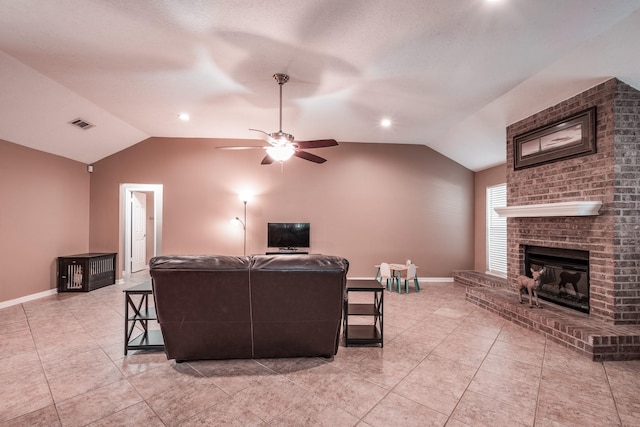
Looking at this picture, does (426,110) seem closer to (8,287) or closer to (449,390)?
(449,390)

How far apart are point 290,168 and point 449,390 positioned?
A: 4.85 meters

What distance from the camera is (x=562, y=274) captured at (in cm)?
367

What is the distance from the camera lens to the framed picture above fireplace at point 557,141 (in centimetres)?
320

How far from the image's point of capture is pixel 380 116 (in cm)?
467

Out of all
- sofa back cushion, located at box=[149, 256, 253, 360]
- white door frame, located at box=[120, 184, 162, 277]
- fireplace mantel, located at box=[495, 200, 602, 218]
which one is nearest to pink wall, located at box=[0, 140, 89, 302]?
white door frame, located at box=[120, 184, 162, 277]

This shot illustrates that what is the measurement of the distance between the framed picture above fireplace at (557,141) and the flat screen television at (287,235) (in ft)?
12.4

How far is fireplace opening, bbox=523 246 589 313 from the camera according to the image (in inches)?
133

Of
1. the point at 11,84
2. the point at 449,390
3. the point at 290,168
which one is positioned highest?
the point at 11,84

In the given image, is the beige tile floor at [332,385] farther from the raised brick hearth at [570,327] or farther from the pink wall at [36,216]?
the pink wall at [36,216]

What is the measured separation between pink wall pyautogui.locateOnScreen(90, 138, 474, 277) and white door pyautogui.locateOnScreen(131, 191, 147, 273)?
38.3 inches

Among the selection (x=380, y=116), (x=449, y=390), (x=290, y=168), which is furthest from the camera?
(x=290, y=168)

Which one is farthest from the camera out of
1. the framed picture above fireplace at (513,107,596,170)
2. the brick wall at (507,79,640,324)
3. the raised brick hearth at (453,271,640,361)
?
the framed picture above fireplace at (513,107,596,170)

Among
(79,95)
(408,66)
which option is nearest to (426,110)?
(408,66)

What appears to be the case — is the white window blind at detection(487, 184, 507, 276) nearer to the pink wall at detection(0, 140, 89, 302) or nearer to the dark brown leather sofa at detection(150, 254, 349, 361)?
the dark brown leather sofa at detection(150, 254, 349, 361)
